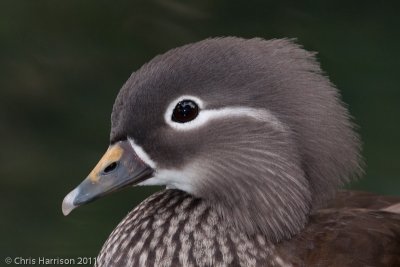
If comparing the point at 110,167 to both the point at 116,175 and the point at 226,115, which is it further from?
the point at 226,115

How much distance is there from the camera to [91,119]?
2242 millimetres

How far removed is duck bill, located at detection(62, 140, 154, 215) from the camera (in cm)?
130

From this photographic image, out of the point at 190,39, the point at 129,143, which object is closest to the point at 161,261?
the point at 129,143

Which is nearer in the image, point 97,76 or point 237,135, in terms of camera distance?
point 237,135

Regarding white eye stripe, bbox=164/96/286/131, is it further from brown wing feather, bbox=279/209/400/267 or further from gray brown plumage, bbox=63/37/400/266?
brown wing feather, bbox=279/209/400/267

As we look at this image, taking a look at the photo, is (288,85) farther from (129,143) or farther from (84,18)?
(84,18)

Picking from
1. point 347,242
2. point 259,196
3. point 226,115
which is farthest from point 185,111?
point 347,242

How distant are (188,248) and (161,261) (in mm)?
42

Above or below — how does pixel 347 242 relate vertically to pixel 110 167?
below

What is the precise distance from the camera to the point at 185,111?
4.21ft

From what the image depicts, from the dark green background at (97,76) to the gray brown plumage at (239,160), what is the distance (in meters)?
0.74

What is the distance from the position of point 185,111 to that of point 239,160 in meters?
0.11

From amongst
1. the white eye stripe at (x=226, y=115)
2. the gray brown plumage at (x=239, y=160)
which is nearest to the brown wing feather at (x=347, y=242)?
the gray brown plumage at (x=239, y=160)

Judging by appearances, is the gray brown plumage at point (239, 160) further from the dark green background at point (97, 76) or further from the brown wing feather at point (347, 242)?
the dark green background at point (97, 76)
